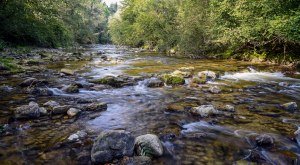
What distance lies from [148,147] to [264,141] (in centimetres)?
249

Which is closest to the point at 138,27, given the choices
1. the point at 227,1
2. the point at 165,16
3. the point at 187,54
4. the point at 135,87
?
the point at 165,16

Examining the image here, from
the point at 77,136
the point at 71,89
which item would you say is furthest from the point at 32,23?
the point at 77,136

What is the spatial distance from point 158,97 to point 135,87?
205 centimetres

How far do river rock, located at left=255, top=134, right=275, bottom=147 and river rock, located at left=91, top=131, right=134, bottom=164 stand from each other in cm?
267

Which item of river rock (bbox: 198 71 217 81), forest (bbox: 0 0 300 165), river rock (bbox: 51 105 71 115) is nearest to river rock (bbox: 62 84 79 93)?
forest (bbox: 0 0 300 165)

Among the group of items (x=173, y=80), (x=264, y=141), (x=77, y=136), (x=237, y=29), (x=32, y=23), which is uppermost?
(x=32, y=23)

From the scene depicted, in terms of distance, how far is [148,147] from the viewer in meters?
5.21

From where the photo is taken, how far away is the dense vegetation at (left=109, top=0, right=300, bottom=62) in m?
17.1

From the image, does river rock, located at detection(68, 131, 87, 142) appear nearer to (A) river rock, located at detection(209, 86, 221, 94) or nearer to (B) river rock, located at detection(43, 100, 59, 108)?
(B) river rock, located at detection(43, 100, 59, 108)

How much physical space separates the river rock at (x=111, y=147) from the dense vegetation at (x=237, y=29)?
13.8 metres

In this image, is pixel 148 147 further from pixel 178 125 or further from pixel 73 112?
pixel 73 112

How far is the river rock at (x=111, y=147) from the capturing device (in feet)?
16.1

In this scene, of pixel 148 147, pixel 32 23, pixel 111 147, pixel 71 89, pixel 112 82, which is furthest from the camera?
pixel 32 23

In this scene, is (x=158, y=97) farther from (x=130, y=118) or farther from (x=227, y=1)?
(x=227, y=1)
